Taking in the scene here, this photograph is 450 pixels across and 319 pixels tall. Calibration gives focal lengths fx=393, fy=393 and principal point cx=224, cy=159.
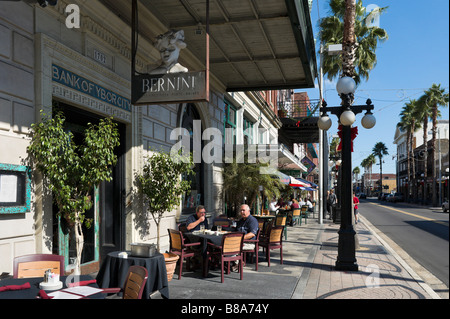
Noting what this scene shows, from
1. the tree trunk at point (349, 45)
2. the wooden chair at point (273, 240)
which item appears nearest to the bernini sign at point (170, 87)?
the wooden chair at point (273, 240)

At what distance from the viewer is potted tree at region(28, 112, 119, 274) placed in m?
5.70

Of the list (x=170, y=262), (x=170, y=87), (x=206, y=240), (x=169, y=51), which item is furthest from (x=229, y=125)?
(x=170, y=262)

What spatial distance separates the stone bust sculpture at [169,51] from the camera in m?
8.22

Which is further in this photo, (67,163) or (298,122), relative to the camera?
(298,122)

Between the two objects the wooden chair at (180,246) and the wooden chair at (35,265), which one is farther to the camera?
the wooden chair at (180,246)

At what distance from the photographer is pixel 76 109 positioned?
7543 mm

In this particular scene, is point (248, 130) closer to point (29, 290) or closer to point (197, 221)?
point (197, 221)

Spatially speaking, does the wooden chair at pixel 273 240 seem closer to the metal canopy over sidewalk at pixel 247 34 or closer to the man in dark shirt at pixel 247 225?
the man in dark shirt at pixel 247 225

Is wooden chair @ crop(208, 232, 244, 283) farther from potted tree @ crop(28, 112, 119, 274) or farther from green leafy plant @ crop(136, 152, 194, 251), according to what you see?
potted tree @ crop(28, 112, 119, 274)

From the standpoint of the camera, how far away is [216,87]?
49.4 ft

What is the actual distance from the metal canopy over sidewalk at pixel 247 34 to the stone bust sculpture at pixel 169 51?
105cm

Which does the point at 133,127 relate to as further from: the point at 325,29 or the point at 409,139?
the point at 409,139

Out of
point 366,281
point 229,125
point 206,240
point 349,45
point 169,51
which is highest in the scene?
point 349,45

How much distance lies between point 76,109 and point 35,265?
131 inches
